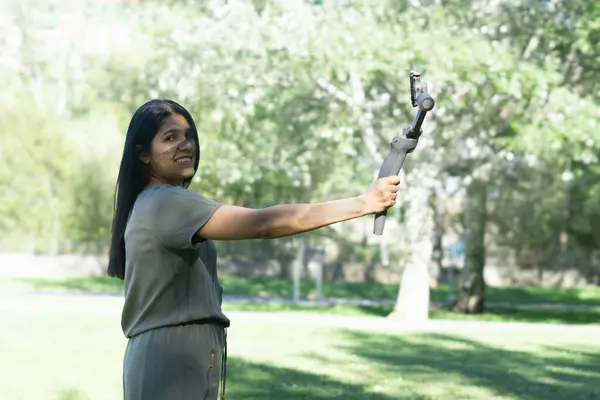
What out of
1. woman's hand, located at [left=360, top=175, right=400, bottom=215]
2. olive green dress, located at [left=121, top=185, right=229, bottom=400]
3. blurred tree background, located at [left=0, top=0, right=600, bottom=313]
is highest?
blurred tree background, located at [left=0, top=0, right=600, bottom=313]

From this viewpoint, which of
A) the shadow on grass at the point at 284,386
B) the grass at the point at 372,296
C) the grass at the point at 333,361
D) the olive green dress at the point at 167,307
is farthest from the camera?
the grass at the point at 372,296

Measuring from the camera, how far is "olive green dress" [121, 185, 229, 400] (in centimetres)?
429

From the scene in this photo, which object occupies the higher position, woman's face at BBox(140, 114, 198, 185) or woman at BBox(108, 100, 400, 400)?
woman's face at BBox(140, 114, 198, 185)

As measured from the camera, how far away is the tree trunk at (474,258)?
31.1 metres

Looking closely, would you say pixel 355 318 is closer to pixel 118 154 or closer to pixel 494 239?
pixel 118 154

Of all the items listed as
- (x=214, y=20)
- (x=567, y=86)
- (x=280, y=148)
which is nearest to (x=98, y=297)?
(x=280, y=148)

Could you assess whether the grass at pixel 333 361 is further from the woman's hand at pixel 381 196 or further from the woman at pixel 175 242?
the woman's hand at pixel 381 196

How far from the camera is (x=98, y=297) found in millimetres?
33312

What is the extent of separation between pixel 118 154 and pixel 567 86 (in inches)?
985

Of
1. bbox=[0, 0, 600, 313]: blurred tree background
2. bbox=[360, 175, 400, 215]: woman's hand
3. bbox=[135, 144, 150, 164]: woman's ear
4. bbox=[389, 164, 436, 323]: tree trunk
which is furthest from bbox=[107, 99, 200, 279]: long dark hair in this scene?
bbox=[389, 164, 436, 323]: tree trunk

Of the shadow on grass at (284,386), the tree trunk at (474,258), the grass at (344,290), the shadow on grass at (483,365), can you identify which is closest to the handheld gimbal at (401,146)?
the shadow on grass at (284,386)

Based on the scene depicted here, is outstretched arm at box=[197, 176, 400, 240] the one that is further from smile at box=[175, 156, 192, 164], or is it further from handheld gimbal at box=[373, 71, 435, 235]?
smile at box=[175, 156, 192, 164]

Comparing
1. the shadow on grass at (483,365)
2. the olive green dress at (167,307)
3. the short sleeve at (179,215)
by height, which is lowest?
Result: the shadow on grass at (483,365)

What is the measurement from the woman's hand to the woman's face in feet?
2.45
